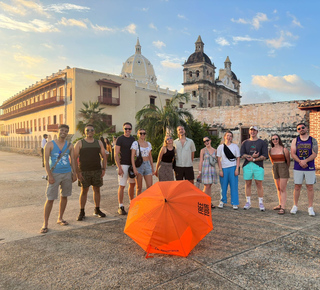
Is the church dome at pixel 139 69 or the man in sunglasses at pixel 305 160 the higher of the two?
the church dome at pixel 139 69

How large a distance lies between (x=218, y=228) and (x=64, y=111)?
26951 mm

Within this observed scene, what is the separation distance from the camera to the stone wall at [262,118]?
1723 centimetres

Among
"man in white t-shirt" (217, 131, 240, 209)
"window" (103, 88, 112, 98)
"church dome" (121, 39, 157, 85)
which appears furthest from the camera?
"church dome" (121, 39, 157, 85)

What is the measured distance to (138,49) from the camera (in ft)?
189

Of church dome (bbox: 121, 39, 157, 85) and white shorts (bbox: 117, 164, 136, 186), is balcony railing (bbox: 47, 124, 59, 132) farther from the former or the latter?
white shorts (bbox: 117, 164, 136, 186)

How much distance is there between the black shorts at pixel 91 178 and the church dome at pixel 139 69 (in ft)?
152

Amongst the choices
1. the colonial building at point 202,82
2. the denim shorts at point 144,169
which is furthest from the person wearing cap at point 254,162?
the colonial building at point 202,82

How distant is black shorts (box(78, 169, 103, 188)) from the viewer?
457 centimetres

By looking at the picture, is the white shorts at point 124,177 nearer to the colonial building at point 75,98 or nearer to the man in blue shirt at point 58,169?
the man in blue shirt at point 58,169

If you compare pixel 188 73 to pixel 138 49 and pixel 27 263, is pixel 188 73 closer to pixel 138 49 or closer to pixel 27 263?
pixel 138 49

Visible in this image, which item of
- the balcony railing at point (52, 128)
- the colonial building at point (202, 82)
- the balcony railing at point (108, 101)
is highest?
the colonial building at point (202, 82)

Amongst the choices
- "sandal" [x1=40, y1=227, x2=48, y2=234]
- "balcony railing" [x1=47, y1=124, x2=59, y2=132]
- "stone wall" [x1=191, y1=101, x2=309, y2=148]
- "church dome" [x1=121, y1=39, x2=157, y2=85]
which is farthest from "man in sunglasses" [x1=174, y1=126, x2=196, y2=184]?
"church dome" [x1=121, y1=39, x2=157, y2=85]

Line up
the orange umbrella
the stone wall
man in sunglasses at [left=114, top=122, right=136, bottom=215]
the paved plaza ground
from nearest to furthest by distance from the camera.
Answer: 1. the paved plaza ground
2. the orange umbrella
3. man in sunglasses at [left=114, top=122, right=136, bottom=215]
4. the stone wall

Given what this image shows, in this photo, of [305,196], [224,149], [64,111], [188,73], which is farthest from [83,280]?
[188,73]
